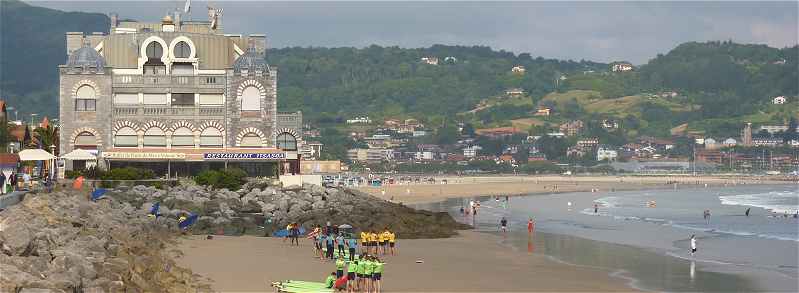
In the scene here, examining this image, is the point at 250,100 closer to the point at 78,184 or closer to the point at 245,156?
the point at 245,156

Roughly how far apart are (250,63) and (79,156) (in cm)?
1161

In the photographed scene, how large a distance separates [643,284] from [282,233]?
1871cm

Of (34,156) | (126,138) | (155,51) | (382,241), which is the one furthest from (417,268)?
(155,51)

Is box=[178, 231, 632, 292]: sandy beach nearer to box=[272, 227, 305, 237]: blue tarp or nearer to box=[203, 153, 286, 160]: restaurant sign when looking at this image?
box=[272, 227, 305, 237]: blue tarp

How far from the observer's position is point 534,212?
81.9m

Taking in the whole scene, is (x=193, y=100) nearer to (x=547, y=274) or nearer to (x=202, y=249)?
(x=202, y=249)

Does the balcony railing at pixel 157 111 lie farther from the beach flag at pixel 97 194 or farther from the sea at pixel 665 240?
the sea at pixel 665 240

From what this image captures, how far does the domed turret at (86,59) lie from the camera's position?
6969 centimetres

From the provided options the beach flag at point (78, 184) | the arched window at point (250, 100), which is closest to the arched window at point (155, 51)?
the arched window at point (250, 100)

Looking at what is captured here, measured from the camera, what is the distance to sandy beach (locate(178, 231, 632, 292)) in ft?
112

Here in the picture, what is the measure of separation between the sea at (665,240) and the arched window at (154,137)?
18.5 m

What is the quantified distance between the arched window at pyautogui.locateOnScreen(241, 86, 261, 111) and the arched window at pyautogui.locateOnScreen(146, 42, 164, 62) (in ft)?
20.9

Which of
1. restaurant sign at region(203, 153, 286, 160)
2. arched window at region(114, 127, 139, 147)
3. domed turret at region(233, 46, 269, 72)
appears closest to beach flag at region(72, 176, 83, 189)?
restaurant sign at region(203, 153, 286, 160)

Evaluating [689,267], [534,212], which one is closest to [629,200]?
[534,212]
